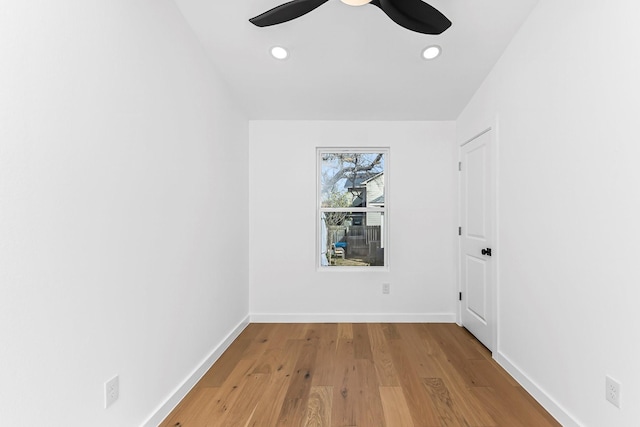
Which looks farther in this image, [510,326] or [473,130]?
[473,130]

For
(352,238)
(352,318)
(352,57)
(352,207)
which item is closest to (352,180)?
(352,207)

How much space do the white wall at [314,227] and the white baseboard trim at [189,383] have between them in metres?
0.71

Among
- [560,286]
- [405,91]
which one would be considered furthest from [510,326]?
[405,91]

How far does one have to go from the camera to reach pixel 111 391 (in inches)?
56.9

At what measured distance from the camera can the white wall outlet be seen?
1.42 metres

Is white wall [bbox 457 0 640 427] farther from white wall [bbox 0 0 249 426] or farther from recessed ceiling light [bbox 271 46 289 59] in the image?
white wall [bbox 0 0 249 426]

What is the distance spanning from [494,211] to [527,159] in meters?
0.55

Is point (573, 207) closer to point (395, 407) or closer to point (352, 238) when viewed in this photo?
point (395, 407)

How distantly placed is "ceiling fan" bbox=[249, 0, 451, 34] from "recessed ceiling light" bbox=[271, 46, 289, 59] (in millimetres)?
725

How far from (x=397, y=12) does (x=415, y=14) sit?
10 cm

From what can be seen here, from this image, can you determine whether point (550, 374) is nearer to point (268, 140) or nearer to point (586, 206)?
point (586, 206)

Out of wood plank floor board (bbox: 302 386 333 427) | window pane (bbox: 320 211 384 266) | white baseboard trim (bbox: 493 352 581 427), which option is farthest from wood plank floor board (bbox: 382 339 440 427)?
window pane (bbox: 320 211 384 266)

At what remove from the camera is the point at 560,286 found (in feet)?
6.13

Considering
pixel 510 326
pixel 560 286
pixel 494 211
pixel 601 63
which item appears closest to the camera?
pixel 601 63
